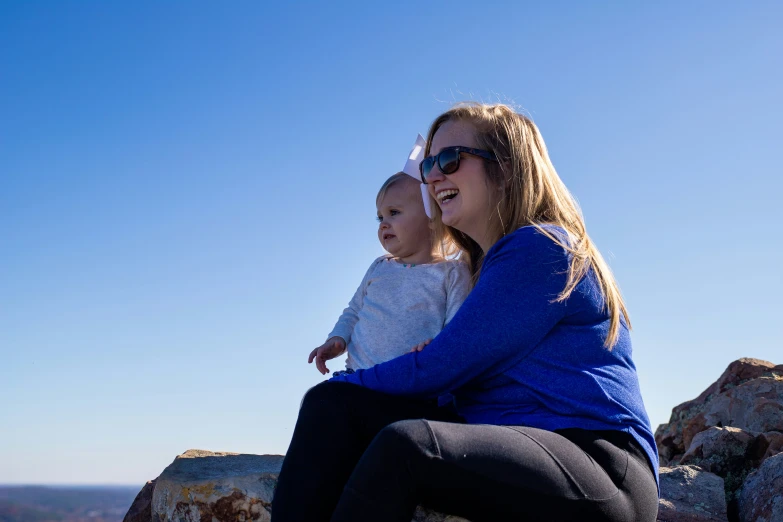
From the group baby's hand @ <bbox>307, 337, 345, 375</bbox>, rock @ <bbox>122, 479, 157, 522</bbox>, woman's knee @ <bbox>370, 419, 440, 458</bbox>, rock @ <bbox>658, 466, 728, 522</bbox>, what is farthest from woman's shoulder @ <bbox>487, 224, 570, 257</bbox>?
rock @ <bbox>122, 479, 157, 522</bbox>

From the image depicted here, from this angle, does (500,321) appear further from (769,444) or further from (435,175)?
(769,444)

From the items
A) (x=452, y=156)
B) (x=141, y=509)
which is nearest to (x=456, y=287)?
(x=452, y=156)

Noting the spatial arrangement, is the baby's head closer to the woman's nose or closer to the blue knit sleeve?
the woman's nose

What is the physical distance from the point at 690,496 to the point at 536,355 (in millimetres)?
2120

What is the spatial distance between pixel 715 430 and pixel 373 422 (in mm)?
3390

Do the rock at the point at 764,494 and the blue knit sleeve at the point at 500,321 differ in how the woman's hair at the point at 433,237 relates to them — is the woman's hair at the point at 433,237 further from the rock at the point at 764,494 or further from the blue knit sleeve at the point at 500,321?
the rock at the point at 764,494

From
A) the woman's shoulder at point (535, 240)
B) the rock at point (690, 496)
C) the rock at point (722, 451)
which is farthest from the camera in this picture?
the rock at point (722, 451)

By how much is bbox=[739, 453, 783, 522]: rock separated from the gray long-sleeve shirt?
1872 mm

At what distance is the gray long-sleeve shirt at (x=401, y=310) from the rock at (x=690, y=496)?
1548mm

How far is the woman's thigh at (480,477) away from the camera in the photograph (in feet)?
7.06

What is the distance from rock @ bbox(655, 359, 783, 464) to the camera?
19.3 ft

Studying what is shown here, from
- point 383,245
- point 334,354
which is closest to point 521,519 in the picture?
point 334,354

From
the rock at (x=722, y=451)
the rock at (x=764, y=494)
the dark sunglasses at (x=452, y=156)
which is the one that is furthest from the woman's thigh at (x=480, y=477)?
the rock at (x=722, y=451)

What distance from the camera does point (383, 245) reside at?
4938 millimetres
